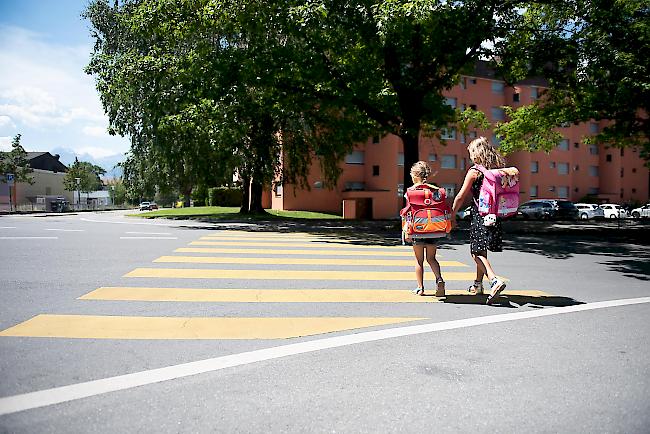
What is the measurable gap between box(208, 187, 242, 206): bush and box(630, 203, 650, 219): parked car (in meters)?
37.7

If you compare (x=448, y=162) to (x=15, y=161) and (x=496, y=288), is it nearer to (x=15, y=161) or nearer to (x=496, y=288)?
(x=496, y=288)

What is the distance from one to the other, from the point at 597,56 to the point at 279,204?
2687 centimetres

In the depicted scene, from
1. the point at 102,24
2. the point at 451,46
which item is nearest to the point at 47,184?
the point at 102,24

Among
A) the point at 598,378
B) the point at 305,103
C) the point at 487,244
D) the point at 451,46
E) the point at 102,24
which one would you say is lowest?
the point at 598,378

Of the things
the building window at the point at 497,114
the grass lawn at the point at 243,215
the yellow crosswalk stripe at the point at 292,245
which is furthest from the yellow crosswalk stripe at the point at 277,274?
the building window at the point at 497,114

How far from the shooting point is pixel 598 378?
3.34 m

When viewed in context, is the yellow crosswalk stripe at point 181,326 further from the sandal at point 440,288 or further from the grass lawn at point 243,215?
the grass lawn at point 243,215

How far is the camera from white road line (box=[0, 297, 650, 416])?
2.86m

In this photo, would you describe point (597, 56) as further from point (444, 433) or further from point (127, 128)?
point (127, 128)

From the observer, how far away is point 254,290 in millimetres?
6277

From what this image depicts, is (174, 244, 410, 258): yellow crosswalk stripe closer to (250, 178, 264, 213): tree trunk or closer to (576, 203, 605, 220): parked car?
(250, 178, 264, 213): tree trunk

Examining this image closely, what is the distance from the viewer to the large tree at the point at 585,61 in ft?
50.1

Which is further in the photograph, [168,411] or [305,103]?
[305,103]

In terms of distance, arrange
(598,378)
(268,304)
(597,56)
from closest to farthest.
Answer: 1. (598,378)
2. (268,304)
3. (597,56)
